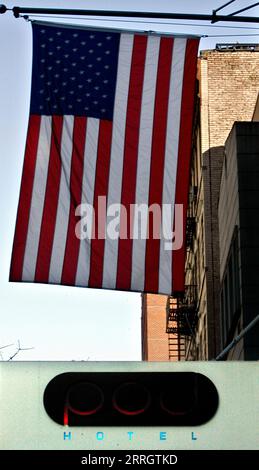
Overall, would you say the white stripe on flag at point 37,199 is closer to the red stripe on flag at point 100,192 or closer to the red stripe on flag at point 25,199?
the red stripe on flag at point 25,199

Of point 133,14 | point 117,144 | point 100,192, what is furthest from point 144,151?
point 133,14

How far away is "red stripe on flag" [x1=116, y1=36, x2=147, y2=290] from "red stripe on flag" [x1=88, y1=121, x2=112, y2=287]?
22cm

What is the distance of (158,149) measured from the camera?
13.3 meters

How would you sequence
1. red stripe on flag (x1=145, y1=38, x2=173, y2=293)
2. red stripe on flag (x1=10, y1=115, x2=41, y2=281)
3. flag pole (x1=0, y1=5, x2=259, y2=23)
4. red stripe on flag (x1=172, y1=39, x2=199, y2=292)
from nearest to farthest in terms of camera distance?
flag pole (x1=0, y1=5, x2=259, y2=23), red stripe on flag (x1=145, y1=38, x2=173, y2=293), red stripe on flag (x1=10, y1=115, x2=41, y2=281), red stripe on flag (x1=172, y1=39, x2=199, y2=292)

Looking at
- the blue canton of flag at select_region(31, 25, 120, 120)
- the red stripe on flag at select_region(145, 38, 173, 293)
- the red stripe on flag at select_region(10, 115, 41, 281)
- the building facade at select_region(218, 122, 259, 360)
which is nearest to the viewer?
the red stripe on flag at select_region(145, 38, 173, 293)

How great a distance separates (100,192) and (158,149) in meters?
0.92

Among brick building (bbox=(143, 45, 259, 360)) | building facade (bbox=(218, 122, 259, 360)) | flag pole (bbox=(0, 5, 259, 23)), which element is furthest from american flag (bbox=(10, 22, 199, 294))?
brick building (bbox=(143, 45, 259, 360))

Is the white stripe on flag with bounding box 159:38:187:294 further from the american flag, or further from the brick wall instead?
the brick wall

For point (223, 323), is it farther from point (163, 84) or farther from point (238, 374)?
point (238, 374)

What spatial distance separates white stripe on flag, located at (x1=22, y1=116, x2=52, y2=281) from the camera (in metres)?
12.9

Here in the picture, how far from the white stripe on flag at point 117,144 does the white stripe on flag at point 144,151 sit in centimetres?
23

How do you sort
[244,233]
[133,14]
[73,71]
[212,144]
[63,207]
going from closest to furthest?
[133,14], [63,207], [73,71], [244,233], [212,144]

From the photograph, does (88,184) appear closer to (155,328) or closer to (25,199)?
(25,199)

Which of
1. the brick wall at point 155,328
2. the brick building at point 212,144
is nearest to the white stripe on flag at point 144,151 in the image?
the brick building at point 212,144
